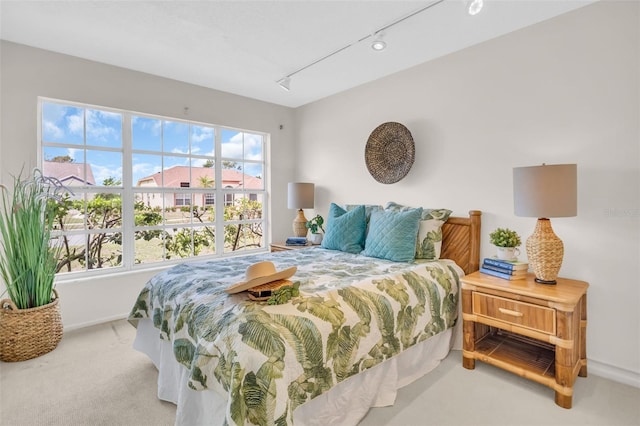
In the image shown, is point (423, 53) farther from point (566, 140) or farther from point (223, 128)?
point (223, 128)

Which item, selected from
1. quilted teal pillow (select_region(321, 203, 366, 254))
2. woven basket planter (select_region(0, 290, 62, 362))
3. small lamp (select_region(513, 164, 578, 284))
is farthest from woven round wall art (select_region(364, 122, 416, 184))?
woven basket planter (select_region(0, 290, 62, 362))

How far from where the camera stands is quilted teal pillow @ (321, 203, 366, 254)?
3062 millimetres

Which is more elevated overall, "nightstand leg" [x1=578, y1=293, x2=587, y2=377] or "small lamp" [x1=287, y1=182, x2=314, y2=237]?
"small lamp" [x1=287, y1=182, x2=314, y2=237]

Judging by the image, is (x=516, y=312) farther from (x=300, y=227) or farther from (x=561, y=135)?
(x=300, y=227)

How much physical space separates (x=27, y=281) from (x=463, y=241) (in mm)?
3593

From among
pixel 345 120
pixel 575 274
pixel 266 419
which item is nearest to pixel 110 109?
pixel 345 120

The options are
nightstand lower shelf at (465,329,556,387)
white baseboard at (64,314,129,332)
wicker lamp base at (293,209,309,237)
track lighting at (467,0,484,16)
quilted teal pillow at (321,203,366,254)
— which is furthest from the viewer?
wicker lamp base at (293,209,309,237)

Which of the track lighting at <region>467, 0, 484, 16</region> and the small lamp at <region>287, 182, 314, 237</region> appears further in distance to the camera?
the small lamp at <region>287, 182, 314, 237</region>

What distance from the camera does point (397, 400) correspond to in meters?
1.91

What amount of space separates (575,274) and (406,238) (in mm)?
1198

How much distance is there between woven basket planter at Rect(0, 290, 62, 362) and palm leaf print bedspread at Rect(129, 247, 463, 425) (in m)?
0.93

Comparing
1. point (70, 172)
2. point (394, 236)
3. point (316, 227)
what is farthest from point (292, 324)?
point (70, 172)

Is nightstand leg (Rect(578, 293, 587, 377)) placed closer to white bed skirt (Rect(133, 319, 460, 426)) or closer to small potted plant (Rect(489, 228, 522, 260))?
small potted plant (Rect(489, 228, 522, 260))

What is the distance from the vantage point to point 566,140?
229cm
